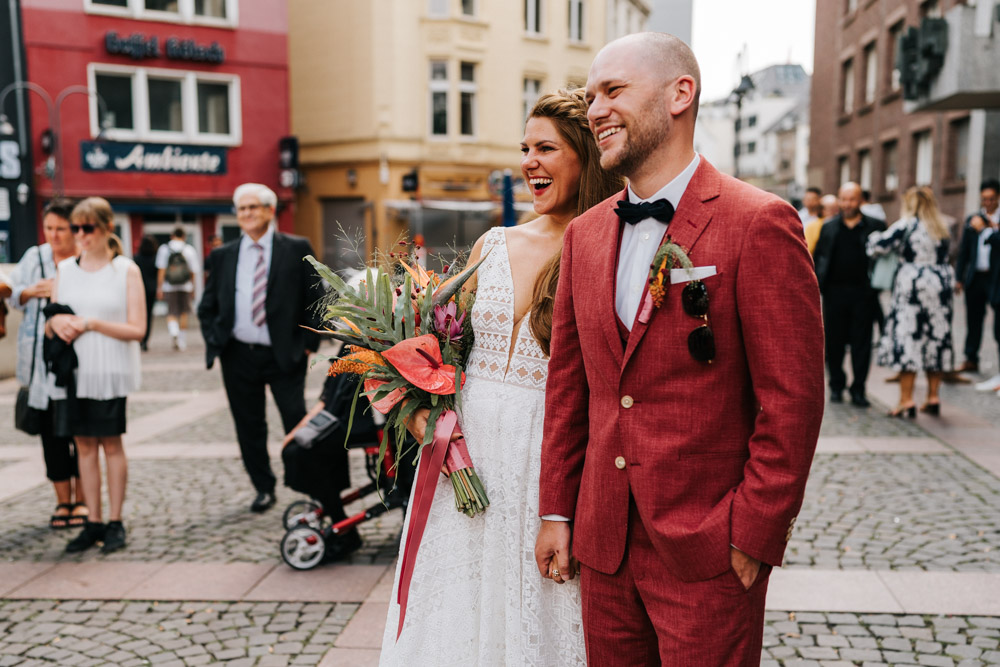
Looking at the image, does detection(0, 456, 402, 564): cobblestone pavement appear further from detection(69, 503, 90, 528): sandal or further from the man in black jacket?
the man in black jacket

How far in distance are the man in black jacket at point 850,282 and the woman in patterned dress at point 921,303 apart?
1.40ft

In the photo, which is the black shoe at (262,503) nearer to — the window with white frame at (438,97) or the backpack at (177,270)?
the backpack at (177,270)

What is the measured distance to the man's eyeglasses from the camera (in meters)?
1.81

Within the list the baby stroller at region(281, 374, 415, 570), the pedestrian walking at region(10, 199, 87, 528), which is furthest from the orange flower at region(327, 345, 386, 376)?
the pedestrian walking at region(10, 199, 87, 528)

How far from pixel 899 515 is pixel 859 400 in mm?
3509

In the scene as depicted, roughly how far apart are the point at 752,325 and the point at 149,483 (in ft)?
18.4

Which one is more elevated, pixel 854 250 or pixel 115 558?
pixel 854 250

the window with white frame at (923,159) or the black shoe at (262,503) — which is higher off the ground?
the window with white frame at (923,159)

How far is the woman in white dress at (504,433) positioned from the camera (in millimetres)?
2527

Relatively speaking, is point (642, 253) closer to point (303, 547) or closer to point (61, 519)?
point (303, 547)

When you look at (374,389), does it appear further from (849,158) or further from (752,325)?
(849,158)

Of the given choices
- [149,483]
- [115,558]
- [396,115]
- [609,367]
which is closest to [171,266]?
[149,483]

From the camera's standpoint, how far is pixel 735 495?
185cm

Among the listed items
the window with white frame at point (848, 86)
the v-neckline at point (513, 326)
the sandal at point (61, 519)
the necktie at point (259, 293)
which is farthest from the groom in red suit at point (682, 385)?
the window with white frame at point (848, 86)
